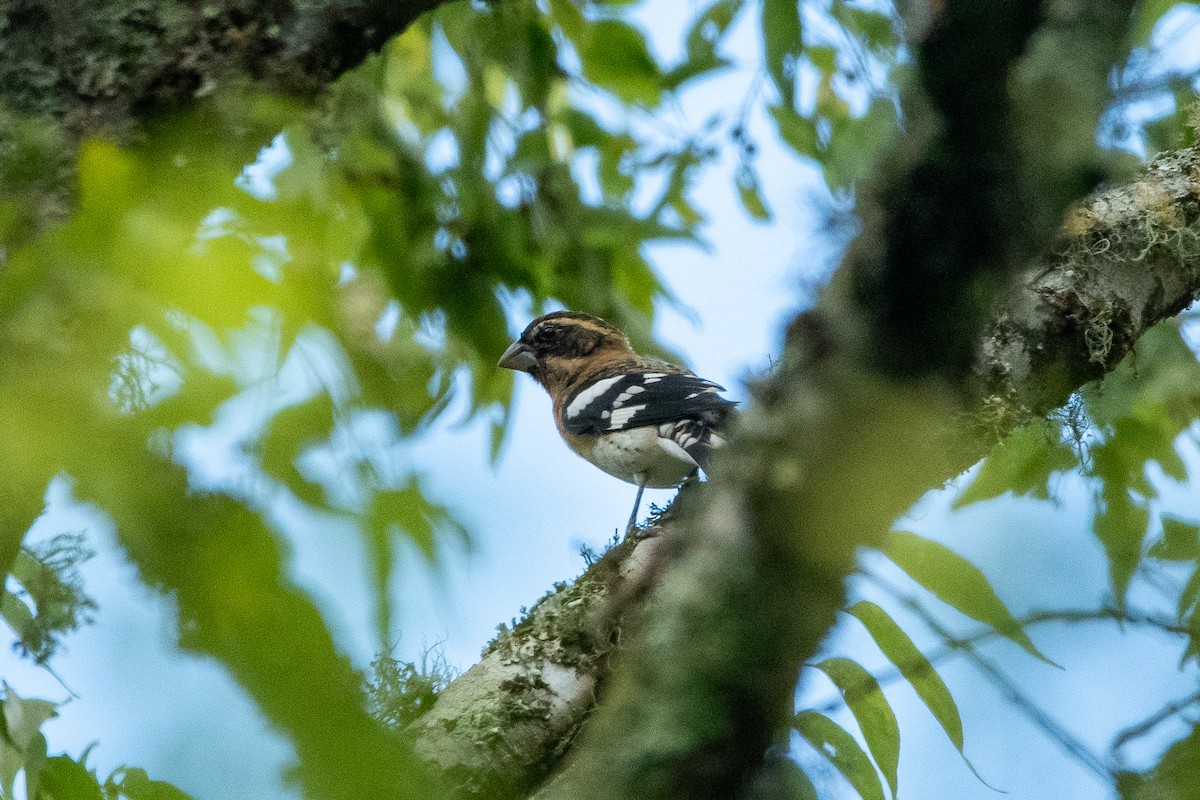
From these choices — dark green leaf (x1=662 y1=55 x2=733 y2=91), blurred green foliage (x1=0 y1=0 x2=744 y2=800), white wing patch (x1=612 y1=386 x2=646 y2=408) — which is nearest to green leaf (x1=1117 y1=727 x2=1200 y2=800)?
blurred green foliage (x1=0 y1=0 x2=744 y2=800)

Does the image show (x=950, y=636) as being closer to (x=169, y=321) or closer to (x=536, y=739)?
(x=169, y=321)

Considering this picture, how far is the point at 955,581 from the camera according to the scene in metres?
1.32

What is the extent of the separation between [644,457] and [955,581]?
324cm

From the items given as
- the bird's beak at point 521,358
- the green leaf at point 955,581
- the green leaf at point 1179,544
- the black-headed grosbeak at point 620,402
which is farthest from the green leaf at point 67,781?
the bird's beak at point 521,358

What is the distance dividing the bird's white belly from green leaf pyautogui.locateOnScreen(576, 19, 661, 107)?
1236mm

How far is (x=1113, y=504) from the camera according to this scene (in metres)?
1.99

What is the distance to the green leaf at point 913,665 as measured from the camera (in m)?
1.25

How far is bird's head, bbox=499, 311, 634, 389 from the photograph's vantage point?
5.66 metres

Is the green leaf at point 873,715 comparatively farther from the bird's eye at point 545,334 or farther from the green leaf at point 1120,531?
the bird's eye at point 545,334

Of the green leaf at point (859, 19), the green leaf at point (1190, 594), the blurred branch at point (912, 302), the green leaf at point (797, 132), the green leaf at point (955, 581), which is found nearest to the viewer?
the blurred branch at point (912, 302)

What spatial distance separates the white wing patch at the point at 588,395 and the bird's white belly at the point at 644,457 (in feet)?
0.86

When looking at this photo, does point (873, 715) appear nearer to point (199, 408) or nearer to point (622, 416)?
point (199, 408)

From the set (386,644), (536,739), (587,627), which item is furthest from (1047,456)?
(386,644)

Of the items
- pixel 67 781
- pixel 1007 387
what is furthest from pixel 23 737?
pixel 1007 387
